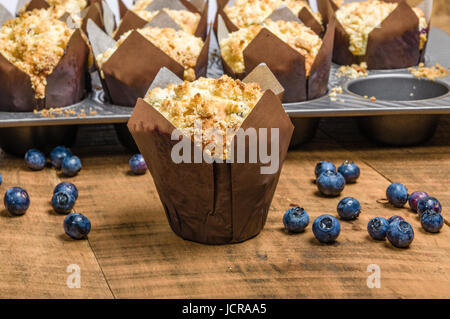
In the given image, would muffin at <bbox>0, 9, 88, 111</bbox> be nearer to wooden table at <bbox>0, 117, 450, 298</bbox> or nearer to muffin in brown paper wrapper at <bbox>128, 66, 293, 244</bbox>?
wooden table at <bbox>0, 117, 450, 298</bbox>

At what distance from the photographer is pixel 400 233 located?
4.63 ft

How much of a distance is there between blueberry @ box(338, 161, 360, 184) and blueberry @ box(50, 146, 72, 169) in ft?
2.41

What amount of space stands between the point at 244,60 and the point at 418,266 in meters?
0.83

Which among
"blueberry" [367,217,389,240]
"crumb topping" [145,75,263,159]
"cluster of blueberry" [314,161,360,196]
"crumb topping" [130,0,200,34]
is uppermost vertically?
"crumb topping" [145,75,263,159]

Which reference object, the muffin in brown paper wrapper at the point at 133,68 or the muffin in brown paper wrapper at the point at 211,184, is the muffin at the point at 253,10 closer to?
the muffin in brown paper wrapper at the point at 133,68

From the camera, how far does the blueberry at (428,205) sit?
154cm

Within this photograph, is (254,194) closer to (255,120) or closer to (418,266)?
(255,120)

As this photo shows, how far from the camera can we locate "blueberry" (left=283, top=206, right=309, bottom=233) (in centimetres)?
148

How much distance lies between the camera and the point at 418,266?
1352mm

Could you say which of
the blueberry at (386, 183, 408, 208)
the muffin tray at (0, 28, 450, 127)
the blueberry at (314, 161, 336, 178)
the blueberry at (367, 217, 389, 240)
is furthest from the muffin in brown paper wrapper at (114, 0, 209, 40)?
the blueberry at (367, 217, 389, 240)

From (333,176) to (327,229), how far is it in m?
0.24

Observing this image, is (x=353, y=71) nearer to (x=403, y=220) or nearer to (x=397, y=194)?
(x=397, y=194)

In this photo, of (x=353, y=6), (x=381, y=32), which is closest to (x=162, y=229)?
(x=381, y=32)

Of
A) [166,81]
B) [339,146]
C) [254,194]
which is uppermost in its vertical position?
[166,81]
